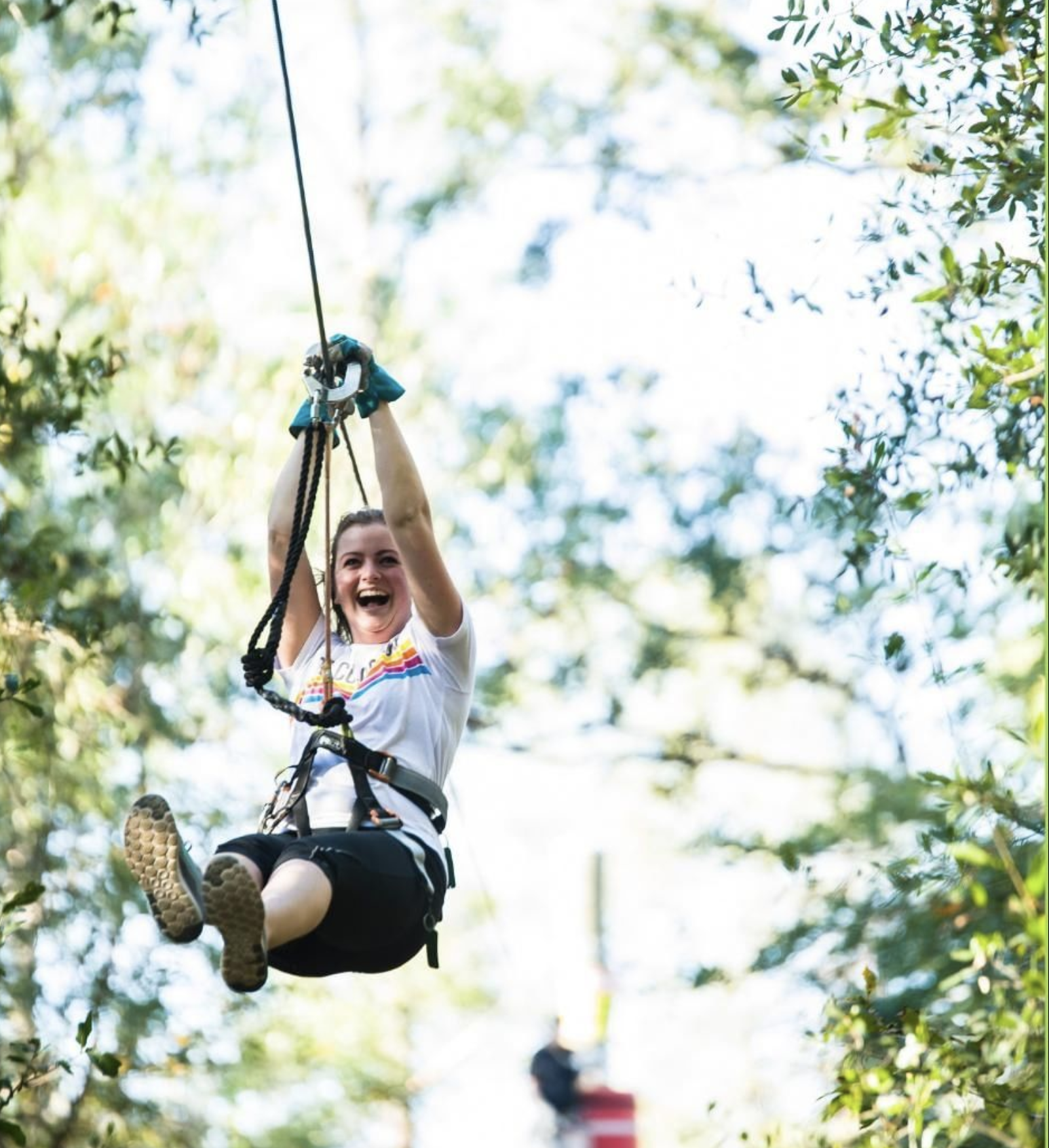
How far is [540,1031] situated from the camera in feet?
70.6

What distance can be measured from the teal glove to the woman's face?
35 centimetres

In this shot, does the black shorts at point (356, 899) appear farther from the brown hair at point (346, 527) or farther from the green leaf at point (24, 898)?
the green leaf at point (24, 898)

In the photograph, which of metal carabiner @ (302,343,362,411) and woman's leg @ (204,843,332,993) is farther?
metal carabiner @ (302,343,362,411)

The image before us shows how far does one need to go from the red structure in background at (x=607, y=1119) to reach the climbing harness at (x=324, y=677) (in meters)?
2.34

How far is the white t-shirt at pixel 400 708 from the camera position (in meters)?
4.56

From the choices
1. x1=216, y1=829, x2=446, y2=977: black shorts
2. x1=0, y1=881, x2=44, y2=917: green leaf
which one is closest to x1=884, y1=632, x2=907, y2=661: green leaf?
x1=216, y1=829, x2=446, y2=977: black shorts

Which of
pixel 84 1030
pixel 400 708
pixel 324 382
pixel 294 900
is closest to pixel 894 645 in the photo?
pixel 400 708

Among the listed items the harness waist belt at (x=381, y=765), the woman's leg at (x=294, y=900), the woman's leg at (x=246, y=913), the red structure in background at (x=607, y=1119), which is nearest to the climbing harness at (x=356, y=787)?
the harness waist belt at (x=381, y=765)

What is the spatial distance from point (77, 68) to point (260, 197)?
2443 mm

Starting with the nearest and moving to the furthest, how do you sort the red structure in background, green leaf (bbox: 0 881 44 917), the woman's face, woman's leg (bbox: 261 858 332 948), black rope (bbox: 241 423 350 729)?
woman's leg (bbox: 261 858 332 948) → black rope (bbox: 241 423 350 729) → the woman's face → green leaf (bbox: 0 881 44 917) → the red structure in background

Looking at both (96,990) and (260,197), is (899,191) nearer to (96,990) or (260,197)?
(96,990)

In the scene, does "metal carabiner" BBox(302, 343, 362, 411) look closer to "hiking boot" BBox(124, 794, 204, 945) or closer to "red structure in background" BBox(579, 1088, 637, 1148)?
"hiking boot" BBox(124, 794, 204, 945)

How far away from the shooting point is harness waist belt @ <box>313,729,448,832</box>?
453 cm

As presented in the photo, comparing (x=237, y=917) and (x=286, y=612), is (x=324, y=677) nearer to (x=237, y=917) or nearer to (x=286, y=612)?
(x=286, y=612)
